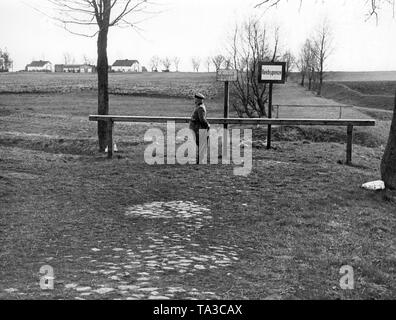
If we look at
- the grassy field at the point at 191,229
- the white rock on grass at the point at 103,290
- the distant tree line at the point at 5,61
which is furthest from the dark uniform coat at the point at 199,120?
the distant tree line at the point at 5,61

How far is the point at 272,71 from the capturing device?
619 inches

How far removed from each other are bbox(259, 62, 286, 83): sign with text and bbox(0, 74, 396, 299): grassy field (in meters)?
2.50

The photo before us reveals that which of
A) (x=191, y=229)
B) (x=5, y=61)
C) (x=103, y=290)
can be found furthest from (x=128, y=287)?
(x=5, y=61)

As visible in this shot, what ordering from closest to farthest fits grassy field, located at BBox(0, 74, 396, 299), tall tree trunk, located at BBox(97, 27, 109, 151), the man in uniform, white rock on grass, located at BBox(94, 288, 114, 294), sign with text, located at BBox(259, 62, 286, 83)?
white rock on grass, located at BBox(94, 288, 114, 294) → grassy field, located at BBox(0, 74, 396, 299) → the man in uniform → tall tree trunk, located at BBox(97, 27, 109, 151) → sign with text, located at BBox(259, 62, 286, 83)

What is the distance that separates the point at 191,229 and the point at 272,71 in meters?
9.03

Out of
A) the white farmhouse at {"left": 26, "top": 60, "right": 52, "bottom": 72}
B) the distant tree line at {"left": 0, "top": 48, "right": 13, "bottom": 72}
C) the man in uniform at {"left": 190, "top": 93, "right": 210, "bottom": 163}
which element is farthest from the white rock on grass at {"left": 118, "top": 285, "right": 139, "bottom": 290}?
the white farmhouse at {"left": 26, "top": 60, "right": 52, "bottom": 72}

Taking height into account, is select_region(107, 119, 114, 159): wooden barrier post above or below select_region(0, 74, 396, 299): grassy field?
above

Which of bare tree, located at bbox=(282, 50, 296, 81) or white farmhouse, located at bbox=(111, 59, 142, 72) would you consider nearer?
bare tree, located at bbox=(282, 50, 296, 81)

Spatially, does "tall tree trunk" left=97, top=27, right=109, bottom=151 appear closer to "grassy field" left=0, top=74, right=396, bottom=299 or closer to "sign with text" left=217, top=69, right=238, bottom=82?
"grassy field" left=0, top=74, right=396, bottom=299

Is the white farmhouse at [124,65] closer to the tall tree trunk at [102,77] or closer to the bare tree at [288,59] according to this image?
the bare tree at [288,59]

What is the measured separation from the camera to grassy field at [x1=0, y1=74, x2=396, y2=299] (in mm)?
5555

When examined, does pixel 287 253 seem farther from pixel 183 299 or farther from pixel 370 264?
pixel 183 299

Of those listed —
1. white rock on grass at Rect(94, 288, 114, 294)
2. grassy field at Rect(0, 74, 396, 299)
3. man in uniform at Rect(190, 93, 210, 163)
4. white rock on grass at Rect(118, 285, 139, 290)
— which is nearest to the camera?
white rock on grass at Rect(94, 288, 114, 294)
